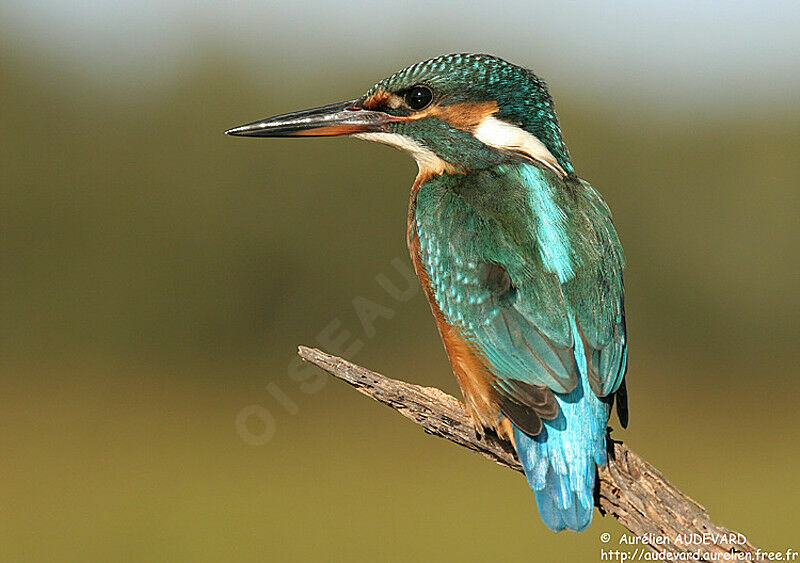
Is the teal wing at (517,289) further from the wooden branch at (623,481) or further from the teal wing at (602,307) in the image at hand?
the wooden branch at (623,481)

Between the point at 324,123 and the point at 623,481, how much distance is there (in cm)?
179

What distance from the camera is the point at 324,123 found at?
147 inches

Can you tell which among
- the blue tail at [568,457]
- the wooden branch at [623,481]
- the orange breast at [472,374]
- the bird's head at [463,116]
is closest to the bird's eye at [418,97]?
the bird's head at [463,116]

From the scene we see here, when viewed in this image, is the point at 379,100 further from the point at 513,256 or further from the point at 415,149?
the point at 513,256

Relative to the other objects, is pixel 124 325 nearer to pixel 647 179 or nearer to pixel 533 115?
pixel 647 179

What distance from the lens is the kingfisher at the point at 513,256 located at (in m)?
2.93

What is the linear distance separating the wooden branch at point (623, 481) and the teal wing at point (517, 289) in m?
0.27

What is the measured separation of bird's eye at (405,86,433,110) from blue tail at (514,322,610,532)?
48.5 inches

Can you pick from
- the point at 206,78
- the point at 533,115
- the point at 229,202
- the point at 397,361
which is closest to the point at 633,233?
the point at 397,361

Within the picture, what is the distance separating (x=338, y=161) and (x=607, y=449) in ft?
25.2

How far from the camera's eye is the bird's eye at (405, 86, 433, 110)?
3.55 meters

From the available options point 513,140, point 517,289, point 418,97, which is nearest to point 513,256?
point 517,289

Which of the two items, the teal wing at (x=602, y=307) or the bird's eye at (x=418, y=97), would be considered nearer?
the teal wing at (x=602, y=307)

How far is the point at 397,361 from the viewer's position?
34.7 feet
